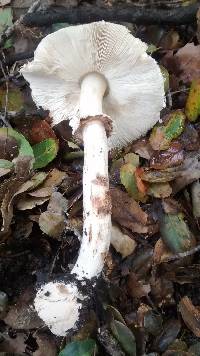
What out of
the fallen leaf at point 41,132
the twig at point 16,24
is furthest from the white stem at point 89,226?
the twig at point 16,24

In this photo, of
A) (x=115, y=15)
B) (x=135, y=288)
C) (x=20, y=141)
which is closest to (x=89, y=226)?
(x=135, y=288)

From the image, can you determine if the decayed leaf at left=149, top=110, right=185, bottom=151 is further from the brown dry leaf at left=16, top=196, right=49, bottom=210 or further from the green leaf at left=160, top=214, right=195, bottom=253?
the brown dry leaf at left=16, top=196, right=49, bottom=210

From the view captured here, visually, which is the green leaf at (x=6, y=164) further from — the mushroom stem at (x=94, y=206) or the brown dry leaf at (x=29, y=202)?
the mushroom stem at (x=94, y=206)

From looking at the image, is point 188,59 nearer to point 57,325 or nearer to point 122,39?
point 122,39

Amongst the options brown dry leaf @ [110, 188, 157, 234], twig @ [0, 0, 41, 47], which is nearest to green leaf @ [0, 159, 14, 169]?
brown dry leaf @ [110, 188, 157, 234]

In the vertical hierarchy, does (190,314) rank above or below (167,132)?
below

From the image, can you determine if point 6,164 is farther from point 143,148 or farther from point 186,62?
point 186,62
